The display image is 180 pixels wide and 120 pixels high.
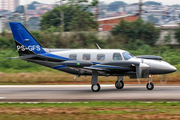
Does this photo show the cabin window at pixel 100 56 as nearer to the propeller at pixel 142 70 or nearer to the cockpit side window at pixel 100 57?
the cockpit side window at pixel 100 57

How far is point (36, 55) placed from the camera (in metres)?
17.7

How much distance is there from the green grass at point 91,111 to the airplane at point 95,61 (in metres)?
3.34

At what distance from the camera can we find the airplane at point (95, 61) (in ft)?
51.5

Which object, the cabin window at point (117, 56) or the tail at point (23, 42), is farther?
the tail at point (23, 42)

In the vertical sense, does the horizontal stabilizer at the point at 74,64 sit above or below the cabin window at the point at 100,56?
below

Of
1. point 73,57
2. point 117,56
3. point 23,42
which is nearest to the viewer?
point 117,56

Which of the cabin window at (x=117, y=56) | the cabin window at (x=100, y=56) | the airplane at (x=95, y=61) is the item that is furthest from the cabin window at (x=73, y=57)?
the cabin window at (x=117, y=56)

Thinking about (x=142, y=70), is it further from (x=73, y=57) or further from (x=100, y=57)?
(x=73, y=57)

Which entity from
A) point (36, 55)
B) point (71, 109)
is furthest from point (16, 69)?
point (71, 109)

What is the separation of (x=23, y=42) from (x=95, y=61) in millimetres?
4861

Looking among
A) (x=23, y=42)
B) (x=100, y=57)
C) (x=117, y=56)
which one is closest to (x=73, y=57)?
(x=100, y=57)

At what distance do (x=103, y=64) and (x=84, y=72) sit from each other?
1.47 m

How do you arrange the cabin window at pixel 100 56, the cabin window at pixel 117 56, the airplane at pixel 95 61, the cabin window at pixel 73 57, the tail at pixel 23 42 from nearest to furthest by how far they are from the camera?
the airplane at pixel 95 61
the cabin window at pixel 117 56
the cabin window at pixel 100 56
the cabin window at pixel 73 57
the tail at pixel 23 42

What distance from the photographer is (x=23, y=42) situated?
1800 cm
